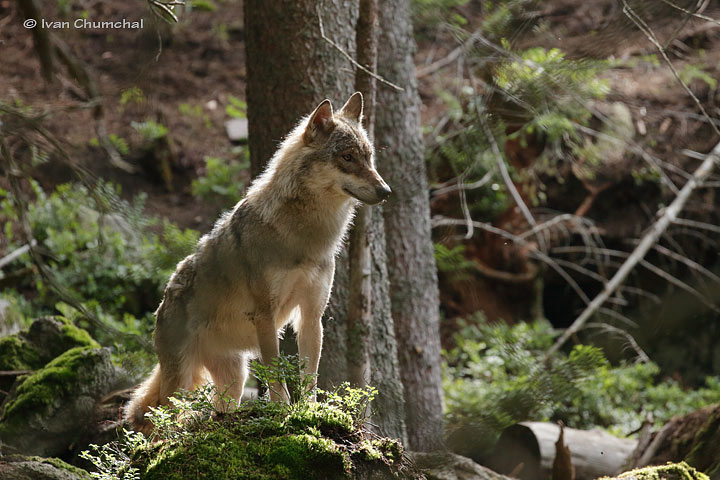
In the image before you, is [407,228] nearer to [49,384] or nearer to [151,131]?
[49,384]

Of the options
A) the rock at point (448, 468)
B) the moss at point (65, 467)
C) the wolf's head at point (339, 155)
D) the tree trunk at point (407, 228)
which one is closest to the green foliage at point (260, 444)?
the moss at point (65, 467)

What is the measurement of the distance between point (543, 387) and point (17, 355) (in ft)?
17.6

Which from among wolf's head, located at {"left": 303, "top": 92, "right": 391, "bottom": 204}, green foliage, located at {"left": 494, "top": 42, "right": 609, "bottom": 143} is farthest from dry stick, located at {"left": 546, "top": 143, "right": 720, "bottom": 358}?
wolf's head, located at {"left": 303, "top": 92, "right": 391, "bottom": 204}

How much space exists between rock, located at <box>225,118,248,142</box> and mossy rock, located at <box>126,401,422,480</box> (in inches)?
426

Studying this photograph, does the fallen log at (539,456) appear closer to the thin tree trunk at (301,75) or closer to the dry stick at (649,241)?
the thin tree trunk at (301,75)

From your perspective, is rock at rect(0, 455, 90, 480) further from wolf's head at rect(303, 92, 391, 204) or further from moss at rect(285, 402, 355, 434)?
wolf's head at rect(303, 92, 391, 204)

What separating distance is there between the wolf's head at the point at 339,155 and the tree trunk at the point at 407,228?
2.75 metres

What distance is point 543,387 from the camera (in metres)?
6.91

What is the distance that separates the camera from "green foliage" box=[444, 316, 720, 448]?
6.94m

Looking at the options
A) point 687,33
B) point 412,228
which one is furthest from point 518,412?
point 687,33

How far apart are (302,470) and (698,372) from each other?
1072 centimetres

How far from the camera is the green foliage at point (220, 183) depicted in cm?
1211

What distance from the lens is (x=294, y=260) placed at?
477 cm

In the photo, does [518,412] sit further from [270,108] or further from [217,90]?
[217,90]
